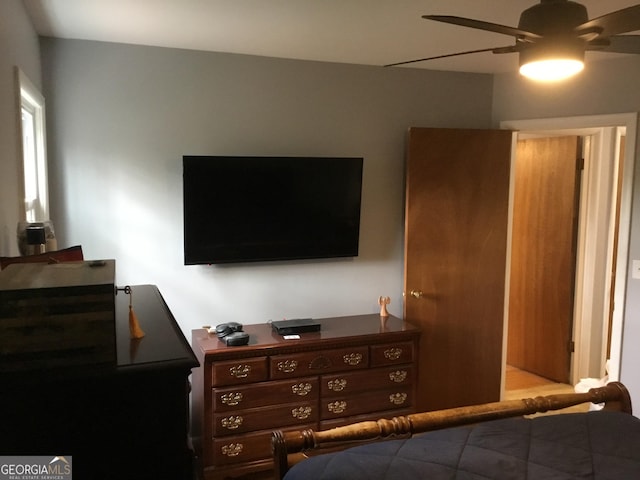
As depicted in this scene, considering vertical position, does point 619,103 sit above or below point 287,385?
above

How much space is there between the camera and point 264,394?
314 centimetres

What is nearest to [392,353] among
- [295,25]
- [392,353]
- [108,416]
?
[392,353]

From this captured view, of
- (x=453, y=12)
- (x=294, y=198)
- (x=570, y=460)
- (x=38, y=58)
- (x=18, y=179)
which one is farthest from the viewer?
(x=294, y=198)

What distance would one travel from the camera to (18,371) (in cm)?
106

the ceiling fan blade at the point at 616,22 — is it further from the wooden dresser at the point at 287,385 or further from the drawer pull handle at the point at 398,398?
the drawer pull handle at the point at 398,398

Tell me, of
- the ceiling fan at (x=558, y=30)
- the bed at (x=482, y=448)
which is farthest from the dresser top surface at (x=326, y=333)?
the ceiling fan at (x=558, y=30)

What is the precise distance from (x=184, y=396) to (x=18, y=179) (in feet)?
4.94

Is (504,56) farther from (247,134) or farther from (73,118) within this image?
(73,118)

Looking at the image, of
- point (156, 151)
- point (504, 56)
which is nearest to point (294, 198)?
point (156, 151)

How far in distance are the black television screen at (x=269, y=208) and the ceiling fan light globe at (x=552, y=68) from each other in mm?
1780

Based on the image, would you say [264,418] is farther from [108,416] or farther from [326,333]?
[108,416]

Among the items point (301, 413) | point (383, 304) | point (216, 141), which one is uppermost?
point (216, 141)

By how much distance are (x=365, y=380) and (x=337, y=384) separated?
19cm

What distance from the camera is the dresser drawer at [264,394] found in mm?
3049
